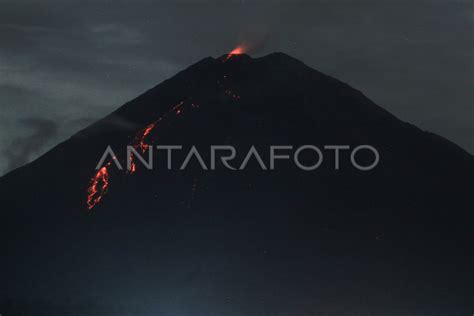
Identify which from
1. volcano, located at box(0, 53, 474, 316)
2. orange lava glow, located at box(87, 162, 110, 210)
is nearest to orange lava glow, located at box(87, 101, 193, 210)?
orange lava glow, located at box(87, 162, 110, 210)

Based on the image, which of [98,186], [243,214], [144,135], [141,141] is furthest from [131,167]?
[243,214]

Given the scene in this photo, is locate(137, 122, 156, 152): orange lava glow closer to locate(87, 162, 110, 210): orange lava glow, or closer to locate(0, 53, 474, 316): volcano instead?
locate(0, 53, 474, 316): volcano

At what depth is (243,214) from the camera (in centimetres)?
5594

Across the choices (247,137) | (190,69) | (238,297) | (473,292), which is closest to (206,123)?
(247,137)

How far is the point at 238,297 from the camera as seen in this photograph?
48406mm

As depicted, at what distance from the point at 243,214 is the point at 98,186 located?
39.9 feet

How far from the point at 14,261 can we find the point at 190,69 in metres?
21.4

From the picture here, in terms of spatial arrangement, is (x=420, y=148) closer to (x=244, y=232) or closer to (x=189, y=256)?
(x=244, y=232)

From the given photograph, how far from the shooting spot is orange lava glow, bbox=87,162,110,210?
5988 cm

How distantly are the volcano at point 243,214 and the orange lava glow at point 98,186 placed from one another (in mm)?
166

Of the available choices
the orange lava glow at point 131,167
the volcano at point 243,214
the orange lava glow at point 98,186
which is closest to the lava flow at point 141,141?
the orange lava glow at point 131,167

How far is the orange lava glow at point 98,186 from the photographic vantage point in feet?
196

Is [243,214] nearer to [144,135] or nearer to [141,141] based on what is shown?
[144,135]

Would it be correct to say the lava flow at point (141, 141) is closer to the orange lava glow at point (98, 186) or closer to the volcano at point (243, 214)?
the volcano at point (243, 214)
